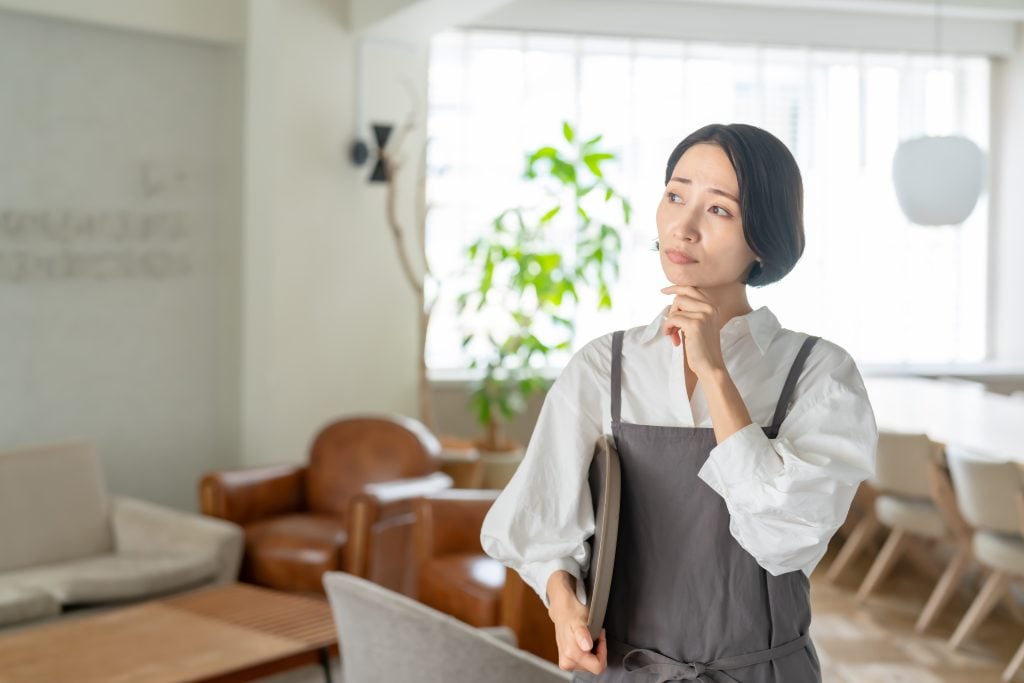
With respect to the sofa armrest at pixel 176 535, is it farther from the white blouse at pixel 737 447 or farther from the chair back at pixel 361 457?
the white blouse at pixel 737 447

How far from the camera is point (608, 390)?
5.08 ft

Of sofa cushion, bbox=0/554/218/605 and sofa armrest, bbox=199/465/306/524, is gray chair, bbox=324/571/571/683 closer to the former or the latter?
sofa cushion, bbox=0/554/218/605

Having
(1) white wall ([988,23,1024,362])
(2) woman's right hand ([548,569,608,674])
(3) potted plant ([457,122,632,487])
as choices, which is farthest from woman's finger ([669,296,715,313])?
(1) white wall ([988,23,1024,362])

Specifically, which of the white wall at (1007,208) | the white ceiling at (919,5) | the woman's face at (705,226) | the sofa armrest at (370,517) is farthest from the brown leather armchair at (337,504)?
the white wall at (1007,208)

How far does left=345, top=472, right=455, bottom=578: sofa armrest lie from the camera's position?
4500 millimetres

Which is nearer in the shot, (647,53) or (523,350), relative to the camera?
(523,350)

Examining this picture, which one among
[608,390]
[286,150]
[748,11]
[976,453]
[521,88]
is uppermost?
[748,11]

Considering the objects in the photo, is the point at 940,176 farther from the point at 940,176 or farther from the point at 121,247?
the point at 121,247

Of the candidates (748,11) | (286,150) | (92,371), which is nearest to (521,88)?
(748,11)

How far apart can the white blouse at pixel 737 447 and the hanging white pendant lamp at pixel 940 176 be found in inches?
161

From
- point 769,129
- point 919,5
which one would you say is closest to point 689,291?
point 919,5

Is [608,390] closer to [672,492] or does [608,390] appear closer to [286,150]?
[672,492]

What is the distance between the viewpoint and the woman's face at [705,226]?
1499mm

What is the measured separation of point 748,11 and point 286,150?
3.17m
